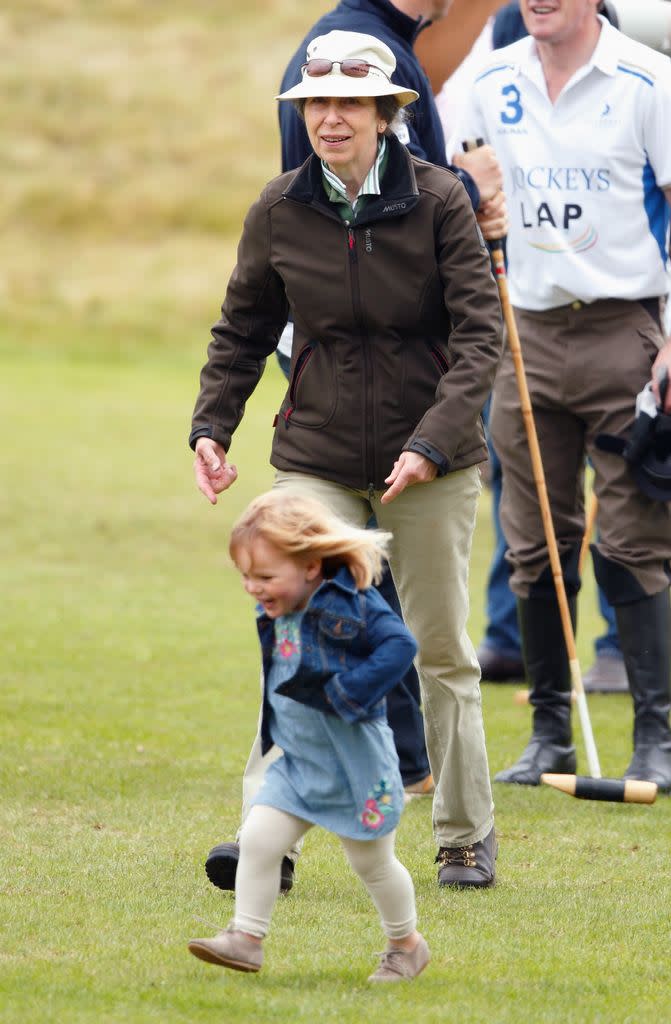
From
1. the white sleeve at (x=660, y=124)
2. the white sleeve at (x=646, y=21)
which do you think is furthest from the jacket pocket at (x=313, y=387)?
the white sleeve at (x=646, y=21)

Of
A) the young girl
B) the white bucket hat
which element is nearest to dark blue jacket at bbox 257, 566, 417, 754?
the young girl

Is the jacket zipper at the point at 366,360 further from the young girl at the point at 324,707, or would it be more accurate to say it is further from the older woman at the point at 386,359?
the young girl at the point at 324,707

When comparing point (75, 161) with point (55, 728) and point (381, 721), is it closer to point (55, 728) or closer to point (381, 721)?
point (55, 728)

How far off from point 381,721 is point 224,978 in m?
0.61

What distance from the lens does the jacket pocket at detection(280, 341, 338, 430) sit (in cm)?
461

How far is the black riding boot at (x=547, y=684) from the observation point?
614 cm

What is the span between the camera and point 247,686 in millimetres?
7777

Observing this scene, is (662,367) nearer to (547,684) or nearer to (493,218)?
(493,218)

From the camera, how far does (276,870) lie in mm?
3838

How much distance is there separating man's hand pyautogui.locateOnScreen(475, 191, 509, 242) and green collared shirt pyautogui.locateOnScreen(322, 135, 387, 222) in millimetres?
578

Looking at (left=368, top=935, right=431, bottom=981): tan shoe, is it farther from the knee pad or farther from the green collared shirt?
the knee pad

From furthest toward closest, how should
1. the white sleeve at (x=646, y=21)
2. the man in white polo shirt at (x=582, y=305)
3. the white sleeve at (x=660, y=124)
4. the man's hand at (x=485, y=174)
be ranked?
the white sleeve at (x=646, y=21), the man in white polo shirt at (x=582, y=305), the white sleeve at (x=660, y=124), the man's hand at (x=485, y=174)

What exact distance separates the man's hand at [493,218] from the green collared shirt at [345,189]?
1.90ft

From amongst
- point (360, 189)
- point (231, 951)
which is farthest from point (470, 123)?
point (231, 951)
